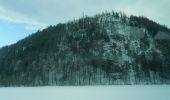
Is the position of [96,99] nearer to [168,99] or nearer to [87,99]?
[87,99]

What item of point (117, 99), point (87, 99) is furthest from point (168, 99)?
point (87, 99)

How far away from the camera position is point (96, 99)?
76500mm

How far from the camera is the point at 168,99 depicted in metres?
67.1

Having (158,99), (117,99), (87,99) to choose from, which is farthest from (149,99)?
(87,99)

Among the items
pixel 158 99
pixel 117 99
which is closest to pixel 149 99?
pixel 158 99

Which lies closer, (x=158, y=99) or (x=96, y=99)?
(x=158, y=99)

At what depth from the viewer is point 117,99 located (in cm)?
7575

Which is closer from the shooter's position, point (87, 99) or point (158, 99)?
point (158, 99)

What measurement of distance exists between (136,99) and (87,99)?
37.2 feet

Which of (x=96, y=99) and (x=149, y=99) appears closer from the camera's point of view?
(x=149, y=99)

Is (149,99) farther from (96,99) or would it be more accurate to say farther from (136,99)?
(96,99)

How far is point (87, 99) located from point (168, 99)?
59.9 feet

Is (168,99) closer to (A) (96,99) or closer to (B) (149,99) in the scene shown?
(B) (149,99)

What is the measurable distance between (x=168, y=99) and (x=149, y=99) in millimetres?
4152
